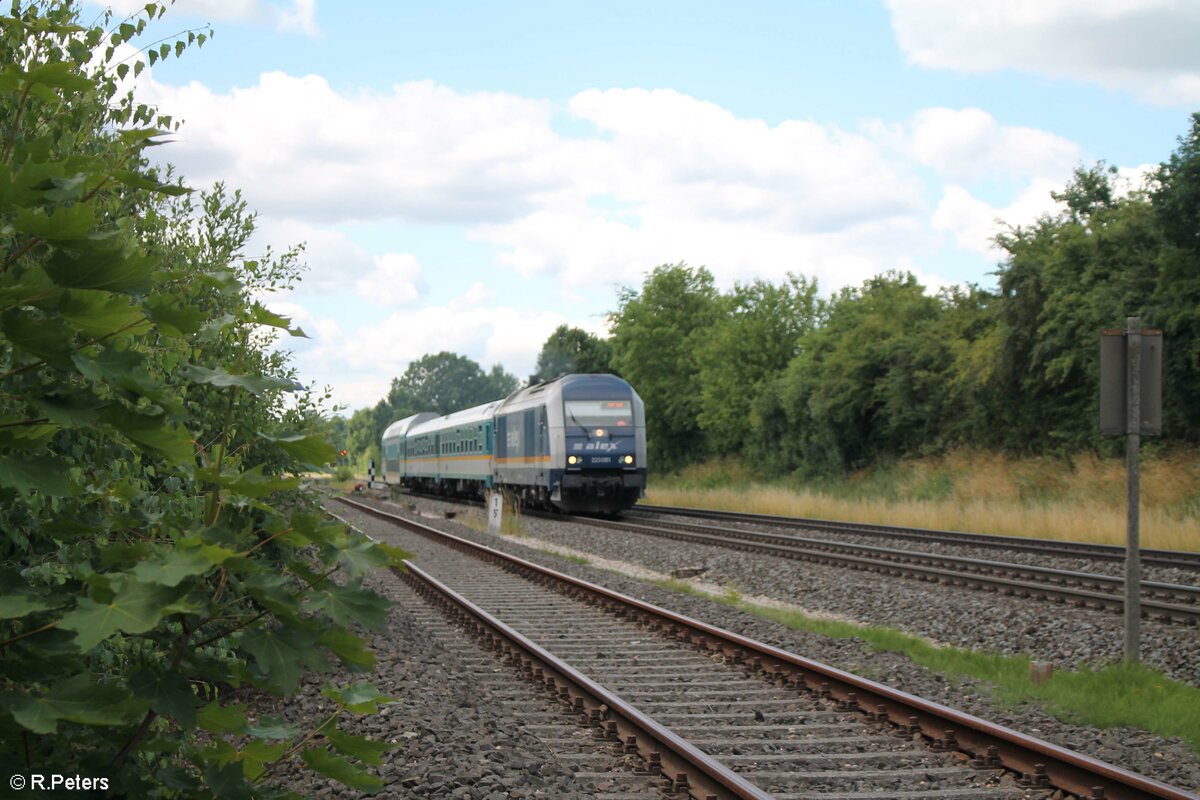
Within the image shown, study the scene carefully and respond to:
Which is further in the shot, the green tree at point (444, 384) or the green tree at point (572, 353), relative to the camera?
the green tree at point (444, 384)

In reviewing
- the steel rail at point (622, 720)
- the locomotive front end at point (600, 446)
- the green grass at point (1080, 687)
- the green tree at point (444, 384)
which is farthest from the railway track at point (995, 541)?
the green tree at point (444, 384)

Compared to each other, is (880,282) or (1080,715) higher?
(880,282)

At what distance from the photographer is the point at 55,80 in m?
2.36

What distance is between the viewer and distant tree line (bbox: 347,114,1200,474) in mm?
25188

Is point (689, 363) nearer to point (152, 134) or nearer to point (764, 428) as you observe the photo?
point (764, 428)

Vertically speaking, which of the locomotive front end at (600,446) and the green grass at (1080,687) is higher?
the locomotive front end at (600,446)

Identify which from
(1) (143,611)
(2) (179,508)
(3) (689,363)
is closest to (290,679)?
(1) (143,611)

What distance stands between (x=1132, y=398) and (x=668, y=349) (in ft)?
158

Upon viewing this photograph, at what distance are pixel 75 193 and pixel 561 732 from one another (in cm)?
547

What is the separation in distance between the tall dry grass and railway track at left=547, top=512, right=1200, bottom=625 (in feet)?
14.7

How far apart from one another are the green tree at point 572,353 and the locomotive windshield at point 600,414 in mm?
51862

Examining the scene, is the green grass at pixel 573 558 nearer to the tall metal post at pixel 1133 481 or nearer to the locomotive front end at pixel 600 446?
the locomotive front end at pixel 600 446

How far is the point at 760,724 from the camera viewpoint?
23.5 ft

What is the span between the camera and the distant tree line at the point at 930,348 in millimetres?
25188
